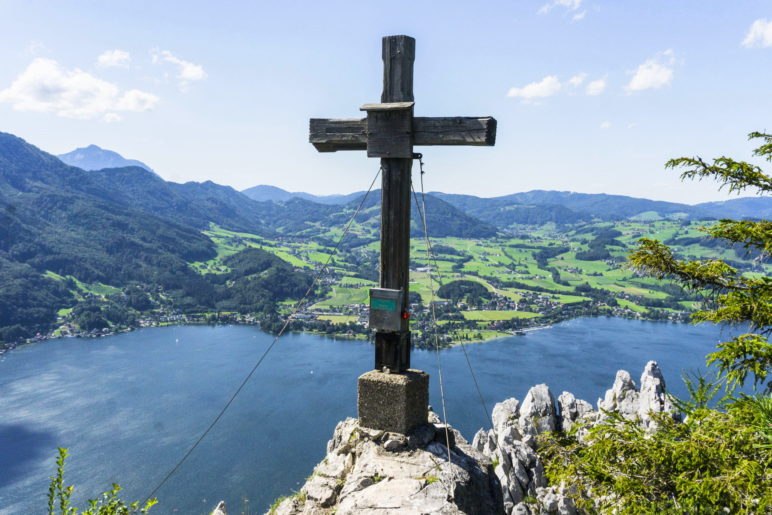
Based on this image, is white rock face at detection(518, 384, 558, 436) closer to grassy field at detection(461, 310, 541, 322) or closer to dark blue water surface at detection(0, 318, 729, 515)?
dark blue water surface at detection(0, 318, 729, 515)

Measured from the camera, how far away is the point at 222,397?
72.8m

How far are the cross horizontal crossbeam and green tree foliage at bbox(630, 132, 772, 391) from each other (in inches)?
96.0

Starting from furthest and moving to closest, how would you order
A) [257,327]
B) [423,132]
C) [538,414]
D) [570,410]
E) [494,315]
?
1. [257,327]
2. [494,315]
3. [570,410]
4. [538,414]
5. [423,132]

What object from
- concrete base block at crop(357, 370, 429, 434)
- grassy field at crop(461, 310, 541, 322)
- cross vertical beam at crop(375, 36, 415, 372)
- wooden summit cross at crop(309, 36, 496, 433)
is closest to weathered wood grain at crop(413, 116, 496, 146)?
wooden summit cross at crop(309, 36, 496, 433)

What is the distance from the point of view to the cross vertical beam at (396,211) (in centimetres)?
585

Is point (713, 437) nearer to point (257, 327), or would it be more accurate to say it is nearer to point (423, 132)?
point (423, 132)

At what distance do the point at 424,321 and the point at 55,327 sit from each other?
9865 cm

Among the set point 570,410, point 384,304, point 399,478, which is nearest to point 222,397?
point 570,410

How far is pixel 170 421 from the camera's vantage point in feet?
220

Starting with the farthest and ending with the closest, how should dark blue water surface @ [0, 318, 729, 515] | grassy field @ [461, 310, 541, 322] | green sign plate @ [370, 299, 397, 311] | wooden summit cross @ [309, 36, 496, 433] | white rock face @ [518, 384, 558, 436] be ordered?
grassy field @ [461, 310, 541, 322] < dark blue water surface @ [0, 318, 729, 515] < white rock face @ [518, 384, 558, 436] < green sign plate @ [370, 299, 397, 311] < wooden summit cross @ [309, 36, 496, 433]

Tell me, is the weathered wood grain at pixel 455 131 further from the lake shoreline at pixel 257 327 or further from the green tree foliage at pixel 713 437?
the lake shoreline at pixel 257 327

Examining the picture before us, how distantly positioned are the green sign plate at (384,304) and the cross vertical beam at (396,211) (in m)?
0.11

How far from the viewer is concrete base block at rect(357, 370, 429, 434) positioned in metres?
5.81

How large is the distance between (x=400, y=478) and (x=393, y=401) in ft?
3.00
